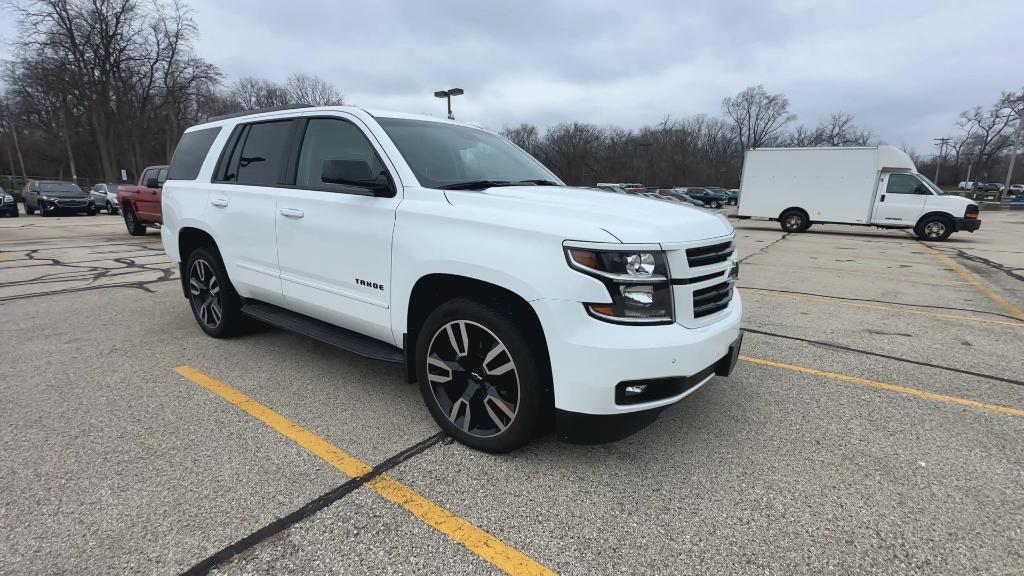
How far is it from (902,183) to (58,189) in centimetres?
3391

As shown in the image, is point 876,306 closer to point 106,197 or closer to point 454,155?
point 454,155

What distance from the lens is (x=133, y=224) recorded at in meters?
14.4

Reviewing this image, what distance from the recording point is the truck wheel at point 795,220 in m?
19.7

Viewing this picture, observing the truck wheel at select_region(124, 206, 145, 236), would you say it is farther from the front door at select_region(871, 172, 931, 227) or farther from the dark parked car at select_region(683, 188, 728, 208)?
the dark parked car at select_region(683, 188, 728, 208)

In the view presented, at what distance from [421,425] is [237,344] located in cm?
249

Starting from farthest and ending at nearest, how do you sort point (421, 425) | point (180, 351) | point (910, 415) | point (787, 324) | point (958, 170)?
point (958, 170)
point (787, 324)
point (180, 351)
point (910, 415)
point (421, 425)

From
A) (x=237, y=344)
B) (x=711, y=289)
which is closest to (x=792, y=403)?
(x=711, y=289)

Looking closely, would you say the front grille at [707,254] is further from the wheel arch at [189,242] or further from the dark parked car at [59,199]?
the dark parked car at [59,199]

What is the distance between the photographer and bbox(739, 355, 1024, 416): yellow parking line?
3.51 m

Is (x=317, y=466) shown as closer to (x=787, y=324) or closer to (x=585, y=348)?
(x=585, y=348)

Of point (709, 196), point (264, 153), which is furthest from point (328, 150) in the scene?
point (709, 196)

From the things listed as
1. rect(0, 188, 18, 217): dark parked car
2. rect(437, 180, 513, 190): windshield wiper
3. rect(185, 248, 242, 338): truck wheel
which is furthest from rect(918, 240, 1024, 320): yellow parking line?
rect(0, 188, 18, 217): dark parked car

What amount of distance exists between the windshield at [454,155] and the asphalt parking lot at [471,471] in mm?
1582

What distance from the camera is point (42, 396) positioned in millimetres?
3484
